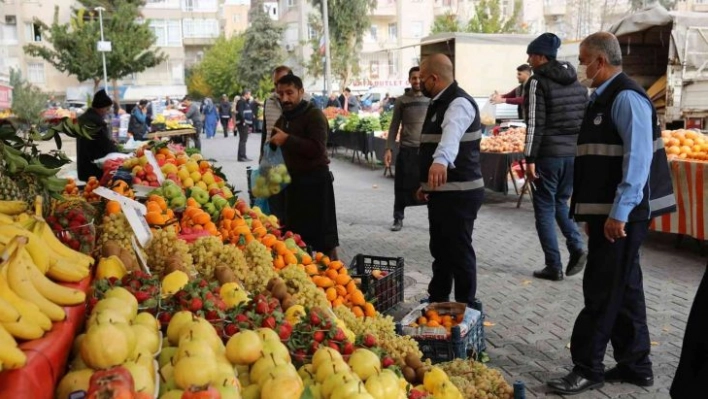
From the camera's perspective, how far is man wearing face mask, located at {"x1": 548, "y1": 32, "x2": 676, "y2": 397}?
149 inches

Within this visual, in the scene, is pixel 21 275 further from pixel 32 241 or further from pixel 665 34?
pixel 665 34

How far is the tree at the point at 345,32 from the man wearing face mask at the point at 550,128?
4645 cm

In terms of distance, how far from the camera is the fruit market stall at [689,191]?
7.41 meters

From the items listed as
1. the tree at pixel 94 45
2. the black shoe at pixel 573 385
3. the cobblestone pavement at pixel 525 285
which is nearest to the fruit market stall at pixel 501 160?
the cobblestone pavement at pixel 525 285

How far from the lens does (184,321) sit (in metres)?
2.72

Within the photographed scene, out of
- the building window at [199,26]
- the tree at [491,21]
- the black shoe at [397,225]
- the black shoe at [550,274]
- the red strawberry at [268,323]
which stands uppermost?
the building window at [199,26]

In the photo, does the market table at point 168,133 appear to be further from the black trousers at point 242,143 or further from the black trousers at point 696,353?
the black trousers at point 696,353

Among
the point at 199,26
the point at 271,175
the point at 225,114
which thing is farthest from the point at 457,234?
the point at 199,26

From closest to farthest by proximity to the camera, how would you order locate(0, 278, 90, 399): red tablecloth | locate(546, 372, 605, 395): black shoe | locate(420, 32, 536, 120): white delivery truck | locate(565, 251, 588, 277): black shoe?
locate(0, 278, 90, 399): red tablecloth < locate(546, 372, 605, 395): black shoe < locate(565, 251, 588, 277): black shoe < locate(420, 32, 536, 120): white delivery truck

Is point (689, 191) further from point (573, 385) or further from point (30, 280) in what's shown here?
point (30, 280)

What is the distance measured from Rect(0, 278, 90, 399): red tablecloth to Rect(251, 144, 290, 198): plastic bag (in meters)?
3.72

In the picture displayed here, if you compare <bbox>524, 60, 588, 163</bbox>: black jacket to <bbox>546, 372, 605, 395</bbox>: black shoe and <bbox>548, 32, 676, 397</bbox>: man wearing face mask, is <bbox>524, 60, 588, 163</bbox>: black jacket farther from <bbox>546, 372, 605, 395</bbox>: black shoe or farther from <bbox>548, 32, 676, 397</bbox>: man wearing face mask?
<bbox>546, 372, 605, 395</bbox>: black shoe

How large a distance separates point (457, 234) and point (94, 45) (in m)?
47.6

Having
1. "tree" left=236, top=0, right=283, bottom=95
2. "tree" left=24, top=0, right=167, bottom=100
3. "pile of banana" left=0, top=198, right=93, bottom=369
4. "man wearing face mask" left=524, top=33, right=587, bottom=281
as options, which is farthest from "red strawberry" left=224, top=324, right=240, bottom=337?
"tree" left=236, top=0, right=283, bottom=95
